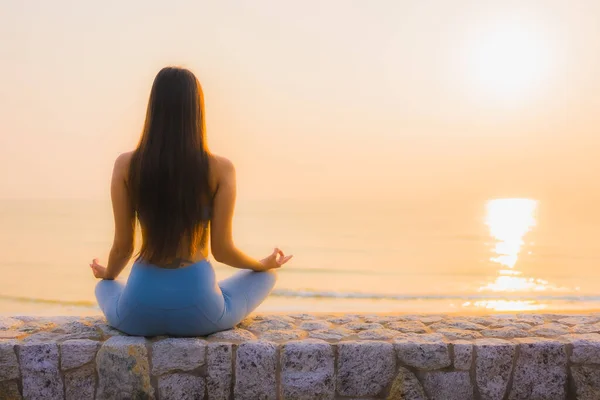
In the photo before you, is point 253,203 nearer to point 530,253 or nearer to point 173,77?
point 530,253

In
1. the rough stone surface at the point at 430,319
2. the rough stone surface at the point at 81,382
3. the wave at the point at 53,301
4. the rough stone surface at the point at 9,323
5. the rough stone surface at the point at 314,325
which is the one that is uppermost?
the rough stone surface at the point at 430,319

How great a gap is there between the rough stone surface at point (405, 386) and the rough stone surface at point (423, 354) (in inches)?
2.1

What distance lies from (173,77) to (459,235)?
2356 cm

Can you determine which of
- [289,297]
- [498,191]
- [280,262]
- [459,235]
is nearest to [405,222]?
[459,235]

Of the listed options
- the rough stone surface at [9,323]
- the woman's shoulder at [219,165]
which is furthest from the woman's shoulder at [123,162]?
the rough stone surface at [9,323]

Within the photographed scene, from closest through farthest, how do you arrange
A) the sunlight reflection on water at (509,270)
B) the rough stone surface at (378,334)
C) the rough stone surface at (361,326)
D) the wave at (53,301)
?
1. the rough stone surface at (378,334)
2. the rough stone surface at (361,326)
3. the sunlight reflection on water at (509,270)
4. the wave at (53,301)

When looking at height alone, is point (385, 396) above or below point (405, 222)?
below

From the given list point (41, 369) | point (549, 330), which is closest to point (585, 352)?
point (549, 330)

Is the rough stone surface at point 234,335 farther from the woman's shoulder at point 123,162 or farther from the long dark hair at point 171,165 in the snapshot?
the woman's shoulder at point 123,162

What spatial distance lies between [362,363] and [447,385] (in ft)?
1.44

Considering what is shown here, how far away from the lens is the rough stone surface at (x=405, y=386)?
Result: 10.2 feet

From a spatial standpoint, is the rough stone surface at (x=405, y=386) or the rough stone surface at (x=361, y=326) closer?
the rough stone surface at (x=405, y=386)

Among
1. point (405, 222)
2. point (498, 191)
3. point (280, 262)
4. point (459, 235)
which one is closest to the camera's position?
point (280, 262)

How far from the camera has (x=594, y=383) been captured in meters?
3.17
